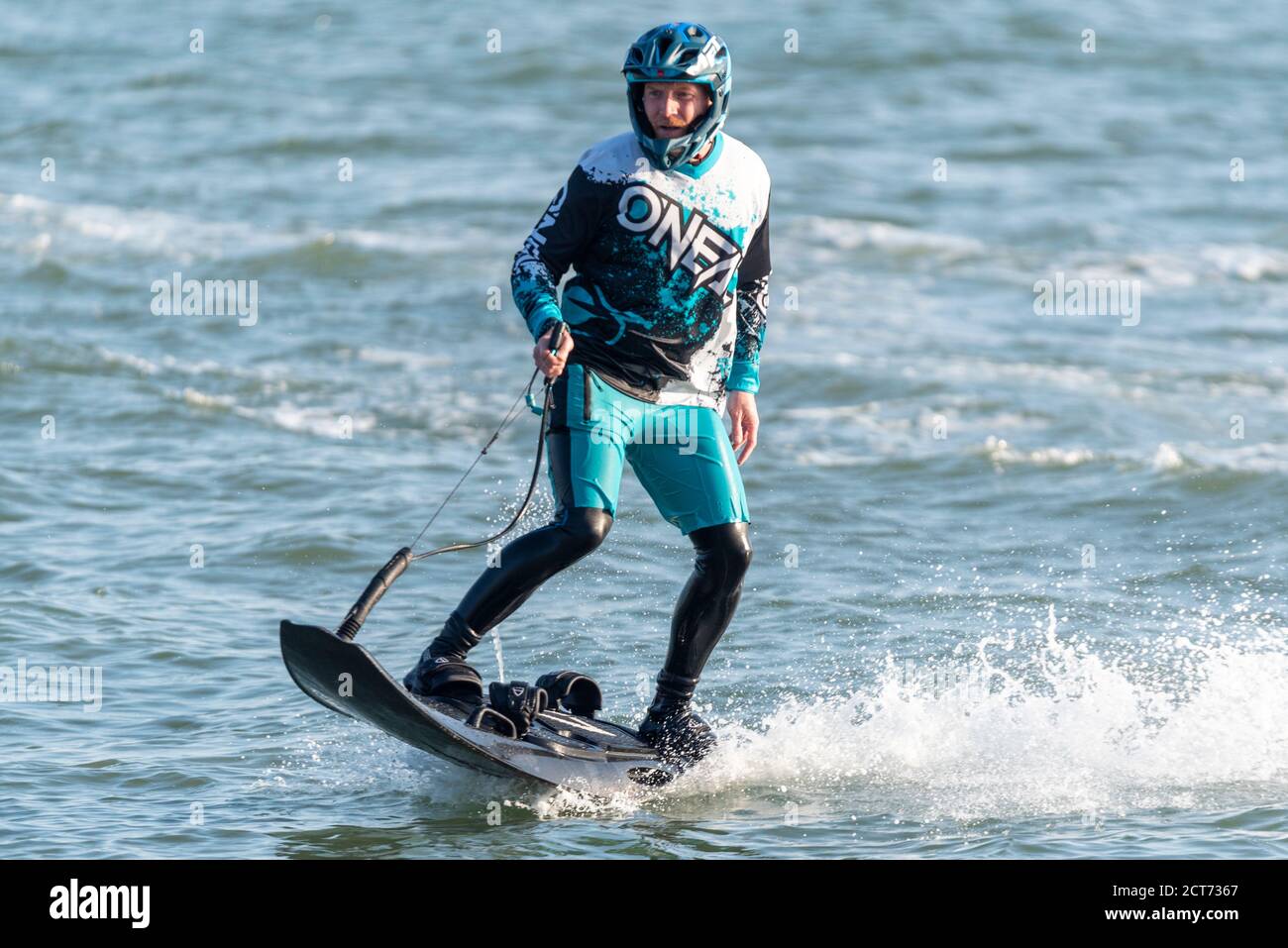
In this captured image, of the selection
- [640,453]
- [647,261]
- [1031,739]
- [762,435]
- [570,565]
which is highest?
[647,261]

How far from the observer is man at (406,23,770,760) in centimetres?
585

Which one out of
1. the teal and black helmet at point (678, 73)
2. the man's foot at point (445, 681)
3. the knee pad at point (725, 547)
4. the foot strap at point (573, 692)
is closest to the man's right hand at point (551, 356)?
the teal and black helmet at point (678, 73)

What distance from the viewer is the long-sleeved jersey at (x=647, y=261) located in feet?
19.3

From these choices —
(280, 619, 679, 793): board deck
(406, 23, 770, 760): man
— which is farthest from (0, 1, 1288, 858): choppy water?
(406, 23, 770, 760): man

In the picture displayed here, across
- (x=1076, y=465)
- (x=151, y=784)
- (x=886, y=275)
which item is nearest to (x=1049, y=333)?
(x=886, y=275)

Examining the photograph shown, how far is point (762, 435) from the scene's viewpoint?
12.2 m

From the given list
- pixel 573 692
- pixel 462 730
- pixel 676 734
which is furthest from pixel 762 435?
pixel 462 730

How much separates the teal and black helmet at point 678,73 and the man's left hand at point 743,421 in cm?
96

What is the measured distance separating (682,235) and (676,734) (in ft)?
5.85

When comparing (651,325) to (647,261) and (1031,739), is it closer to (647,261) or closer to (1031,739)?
(647,261)

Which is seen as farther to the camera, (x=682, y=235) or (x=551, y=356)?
(x=682, y=235)

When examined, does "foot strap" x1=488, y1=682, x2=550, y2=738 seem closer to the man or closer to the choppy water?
the man

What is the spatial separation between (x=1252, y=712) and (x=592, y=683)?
2.55 metres

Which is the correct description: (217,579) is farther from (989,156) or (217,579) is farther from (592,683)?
(989,156)
